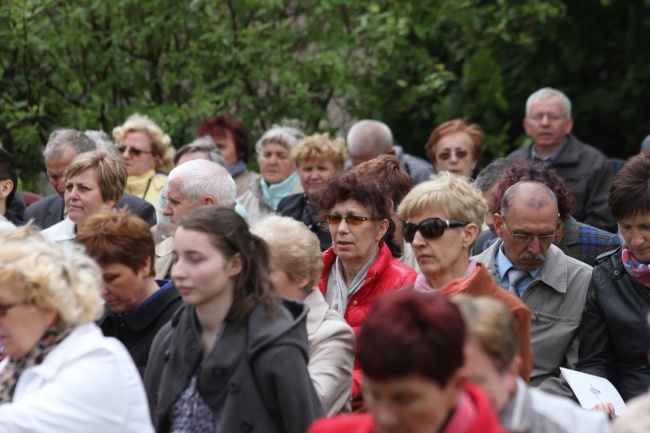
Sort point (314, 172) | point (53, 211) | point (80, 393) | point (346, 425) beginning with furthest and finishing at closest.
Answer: point (314, 172) → point (53, 211) → point (80, 393) → point (346, 425)

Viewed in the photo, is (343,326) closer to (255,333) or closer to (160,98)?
(255,333)

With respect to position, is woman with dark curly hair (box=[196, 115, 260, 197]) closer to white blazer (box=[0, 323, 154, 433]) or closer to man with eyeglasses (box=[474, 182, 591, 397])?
man with eyeglasses (box=[474, 182, 591, 397])

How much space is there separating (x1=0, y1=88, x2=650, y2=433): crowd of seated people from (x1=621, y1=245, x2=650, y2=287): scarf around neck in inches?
0.5

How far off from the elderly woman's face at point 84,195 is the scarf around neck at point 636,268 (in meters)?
3.13

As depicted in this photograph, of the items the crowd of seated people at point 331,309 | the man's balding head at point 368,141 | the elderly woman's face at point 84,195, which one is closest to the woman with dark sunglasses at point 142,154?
the crowd of seated people at point 331,309

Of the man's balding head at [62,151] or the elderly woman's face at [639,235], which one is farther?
the man's balding head at [62,151]

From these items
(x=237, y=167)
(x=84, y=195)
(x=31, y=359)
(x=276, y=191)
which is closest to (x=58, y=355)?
(x=31, y=359)

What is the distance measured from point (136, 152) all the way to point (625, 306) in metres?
4.63

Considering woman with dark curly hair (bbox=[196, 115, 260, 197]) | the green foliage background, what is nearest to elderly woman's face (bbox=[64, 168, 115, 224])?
woman with dark curly hair (bbox=[196, 115, 260, 197])

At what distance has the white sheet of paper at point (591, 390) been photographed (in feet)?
16.7

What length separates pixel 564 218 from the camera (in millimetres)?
6488

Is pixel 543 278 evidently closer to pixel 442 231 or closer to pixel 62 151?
pixel 442 231

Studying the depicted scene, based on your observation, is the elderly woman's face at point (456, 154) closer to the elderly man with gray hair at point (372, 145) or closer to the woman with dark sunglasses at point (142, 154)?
the elderly man with gray hair at point (372, 145)

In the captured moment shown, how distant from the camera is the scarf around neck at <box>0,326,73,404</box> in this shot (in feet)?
13.3
